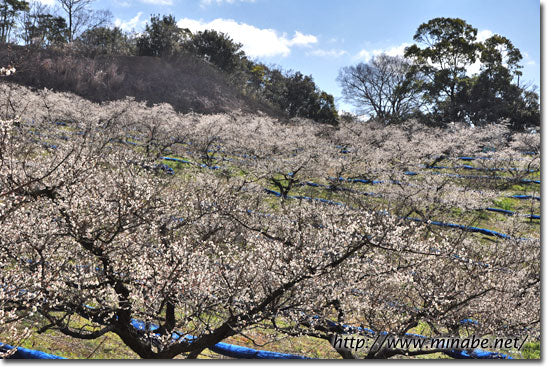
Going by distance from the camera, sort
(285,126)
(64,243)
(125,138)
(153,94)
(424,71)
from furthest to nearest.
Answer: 1. (153,94)
2. (285,126)
3. (125,138)
4. (424,71)
5. (64,243)

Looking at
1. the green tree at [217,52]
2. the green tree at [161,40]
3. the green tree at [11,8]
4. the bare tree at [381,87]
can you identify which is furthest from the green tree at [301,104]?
the green tree at [11,8]

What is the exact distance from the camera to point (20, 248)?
3689 millimetres

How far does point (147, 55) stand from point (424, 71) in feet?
51.2

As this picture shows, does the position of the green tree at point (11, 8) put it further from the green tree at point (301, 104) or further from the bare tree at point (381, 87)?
the bare tree at point (381, 87)

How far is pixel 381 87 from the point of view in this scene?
8781mm

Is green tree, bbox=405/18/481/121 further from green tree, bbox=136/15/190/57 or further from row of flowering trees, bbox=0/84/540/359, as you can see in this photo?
green tree, bbox=136/15/190/57

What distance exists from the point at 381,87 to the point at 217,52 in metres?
9.88

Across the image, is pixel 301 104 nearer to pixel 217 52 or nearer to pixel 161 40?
pixel 217 52

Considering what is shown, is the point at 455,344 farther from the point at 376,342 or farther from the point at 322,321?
the point at 322,321

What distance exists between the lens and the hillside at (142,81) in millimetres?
18328

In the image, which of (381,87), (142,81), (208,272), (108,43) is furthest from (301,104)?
(208,272)

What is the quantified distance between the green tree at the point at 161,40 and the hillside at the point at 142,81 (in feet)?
1.94

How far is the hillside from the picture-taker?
18.3m

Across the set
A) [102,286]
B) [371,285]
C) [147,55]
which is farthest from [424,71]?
[147,55]
